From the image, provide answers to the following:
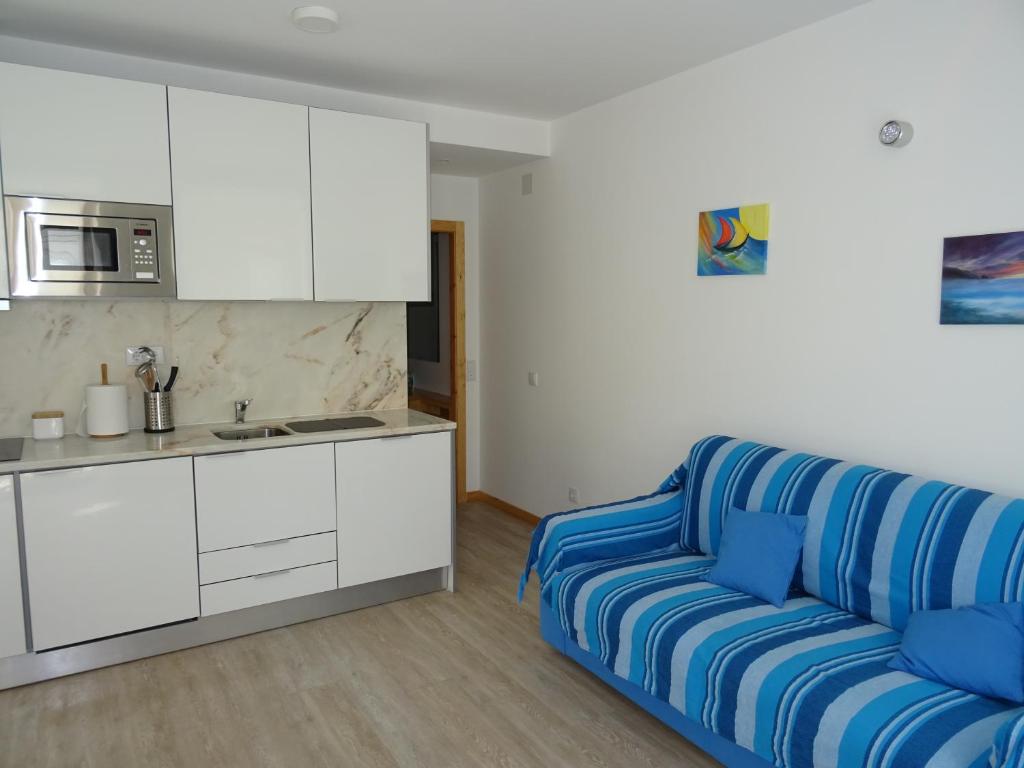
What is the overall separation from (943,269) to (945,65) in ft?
2.27

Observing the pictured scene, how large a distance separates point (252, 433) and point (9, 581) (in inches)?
45.6

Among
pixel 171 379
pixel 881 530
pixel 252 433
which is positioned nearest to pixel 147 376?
pixel 171 379

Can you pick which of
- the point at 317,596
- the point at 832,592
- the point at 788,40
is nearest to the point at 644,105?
the point at 788,40

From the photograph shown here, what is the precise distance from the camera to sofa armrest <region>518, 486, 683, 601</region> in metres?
2.95

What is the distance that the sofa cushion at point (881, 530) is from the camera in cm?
214

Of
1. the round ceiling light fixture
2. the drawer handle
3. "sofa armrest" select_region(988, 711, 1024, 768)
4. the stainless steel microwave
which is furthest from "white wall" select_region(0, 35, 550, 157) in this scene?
"sofa armrest" select_region(988, 711, 1024, 768)

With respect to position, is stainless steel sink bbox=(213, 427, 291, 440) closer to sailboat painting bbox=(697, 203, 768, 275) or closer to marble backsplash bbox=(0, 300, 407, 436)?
marble backsplash bbox=(0, 300, 407, 436)

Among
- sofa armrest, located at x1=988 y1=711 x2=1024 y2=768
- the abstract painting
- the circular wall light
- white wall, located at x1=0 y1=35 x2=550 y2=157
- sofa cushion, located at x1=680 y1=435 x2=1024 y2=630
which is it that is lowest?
sofa armrest, located at x1=988 y1=711 x2=1024 y2=768

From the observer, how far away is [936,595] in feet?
7.27

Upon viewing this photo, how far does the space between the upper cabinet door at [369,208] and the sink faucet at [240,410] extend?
0.71 metres

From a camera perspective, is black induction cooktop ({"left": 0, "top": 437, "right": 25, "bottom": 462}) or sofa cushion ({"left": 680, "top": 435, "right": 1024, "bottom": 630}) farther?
black induction cooktop ({"left": 0, "top": 437, "right": 25, "bottom": 462})

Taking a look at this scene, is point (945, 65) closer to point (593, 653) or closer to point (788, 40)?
point (788, 40)

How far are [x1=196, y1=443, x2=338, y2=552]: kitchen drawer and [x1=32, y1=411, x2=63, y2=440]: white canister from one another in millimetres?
692

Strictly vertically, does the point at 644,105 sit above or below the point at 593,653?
above
